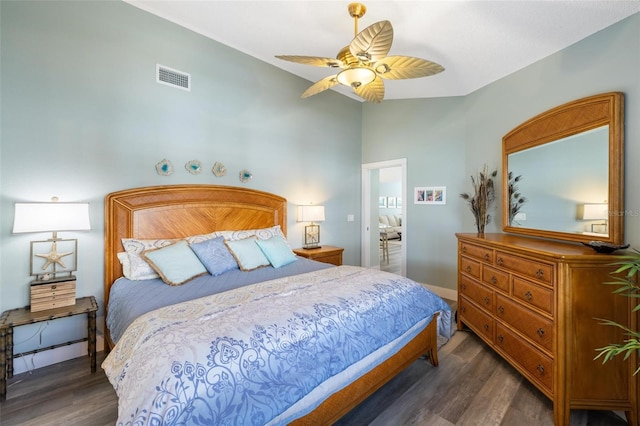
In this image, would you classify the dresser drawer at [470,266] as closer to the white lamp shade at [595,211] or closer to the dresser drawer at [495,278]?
the dresser drawer at [495,278]

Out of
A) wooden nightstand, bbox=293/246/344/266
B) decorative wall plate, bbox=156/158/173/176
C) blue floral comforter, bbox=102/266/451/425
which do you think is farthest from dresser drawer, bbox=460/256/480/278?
decorative wall plate, bbox=156/158/173/176

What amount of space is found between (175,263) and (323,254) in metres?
2.02

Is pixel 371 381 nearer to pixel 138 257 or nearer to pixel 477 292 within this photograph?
pixel 477 292

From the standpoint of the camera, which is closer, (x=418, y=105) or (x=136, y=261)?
(x=136, y=261)

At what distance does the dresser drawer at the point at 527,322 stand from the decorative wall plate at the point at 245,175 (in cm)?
304

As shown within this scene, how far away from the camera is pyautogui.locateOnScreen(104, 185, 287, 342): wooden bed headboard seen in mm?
2588

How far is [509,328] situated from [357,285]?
1.38m

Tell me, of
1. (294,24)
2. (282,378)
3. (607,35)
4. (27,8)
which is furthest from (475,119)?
(27,8)

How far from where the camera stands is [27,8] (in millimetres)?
2238

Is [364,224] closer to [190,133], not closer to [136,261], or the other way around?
[190,133]

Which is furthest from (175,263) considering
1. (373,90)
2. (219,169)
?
(373,90)

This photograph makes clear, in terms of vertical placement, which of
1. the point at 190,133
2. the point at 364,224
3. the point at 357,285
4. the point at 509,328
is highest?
the point at 190,133

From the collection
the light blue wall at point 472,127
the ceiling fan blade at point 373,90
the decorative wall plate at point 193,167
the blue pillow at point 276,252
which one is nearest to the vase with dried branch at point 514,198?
the light blue wall at point 472,127

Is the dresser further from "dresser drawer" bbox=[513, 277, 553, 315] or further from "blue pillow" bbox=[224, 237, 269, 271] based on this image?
"blue pillow" bbox=[224, 237, 269, 271]
